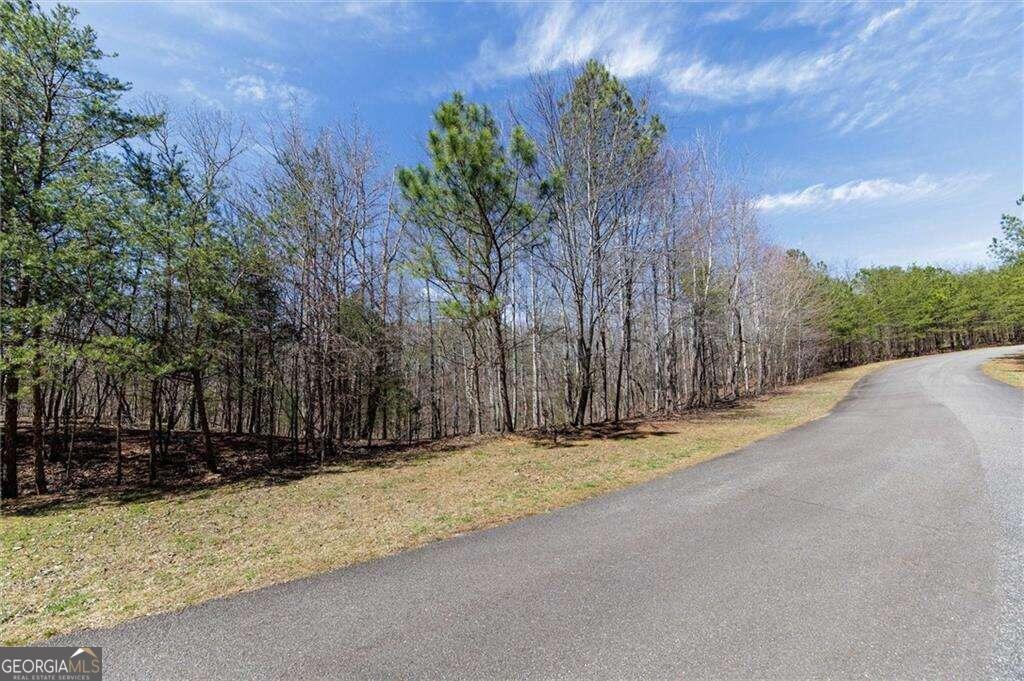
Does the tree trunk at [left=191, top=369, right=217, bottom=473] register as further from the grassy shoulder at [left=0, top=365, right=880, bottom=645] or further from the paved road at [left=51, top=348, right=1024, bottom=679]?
the paved road at [left=51, top=348, right=1024, bottom=679]

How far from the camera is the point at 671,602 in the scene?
2.72 metres

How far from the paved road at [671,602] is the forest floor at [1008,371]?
1474 cm

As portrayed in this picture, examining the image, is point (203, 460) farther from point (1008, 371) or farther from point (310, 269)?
point (1008, 371)

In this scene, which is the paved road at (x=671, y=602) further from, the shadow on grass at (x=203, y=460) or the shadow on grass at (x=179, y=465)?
the shadow on grass at (x=179, y=465)

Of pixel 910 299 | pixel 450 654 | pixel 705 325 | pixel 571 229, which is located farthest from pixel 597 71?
pixel 910 299

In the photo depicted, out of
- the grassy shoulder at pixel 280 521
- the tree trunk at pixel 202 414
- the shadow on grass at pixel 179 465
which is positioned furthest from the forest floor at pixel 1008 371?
the tree trunk at pixel 202 414

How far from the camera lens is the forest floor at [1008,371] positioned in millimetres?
14086

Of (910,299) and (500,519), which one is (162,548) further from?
(910,299)

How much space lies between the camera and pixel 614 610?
8.79 ft

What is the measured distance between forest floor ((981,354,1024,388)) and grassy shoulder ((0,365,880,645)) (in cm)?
1021

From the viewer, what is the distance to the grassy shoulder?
3.49 meters

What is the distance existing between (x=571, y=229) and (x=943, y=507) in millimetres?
9731

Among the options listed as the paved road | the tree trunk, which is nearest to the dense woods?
the tree trunk

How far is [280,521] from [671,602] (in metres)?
5.32
